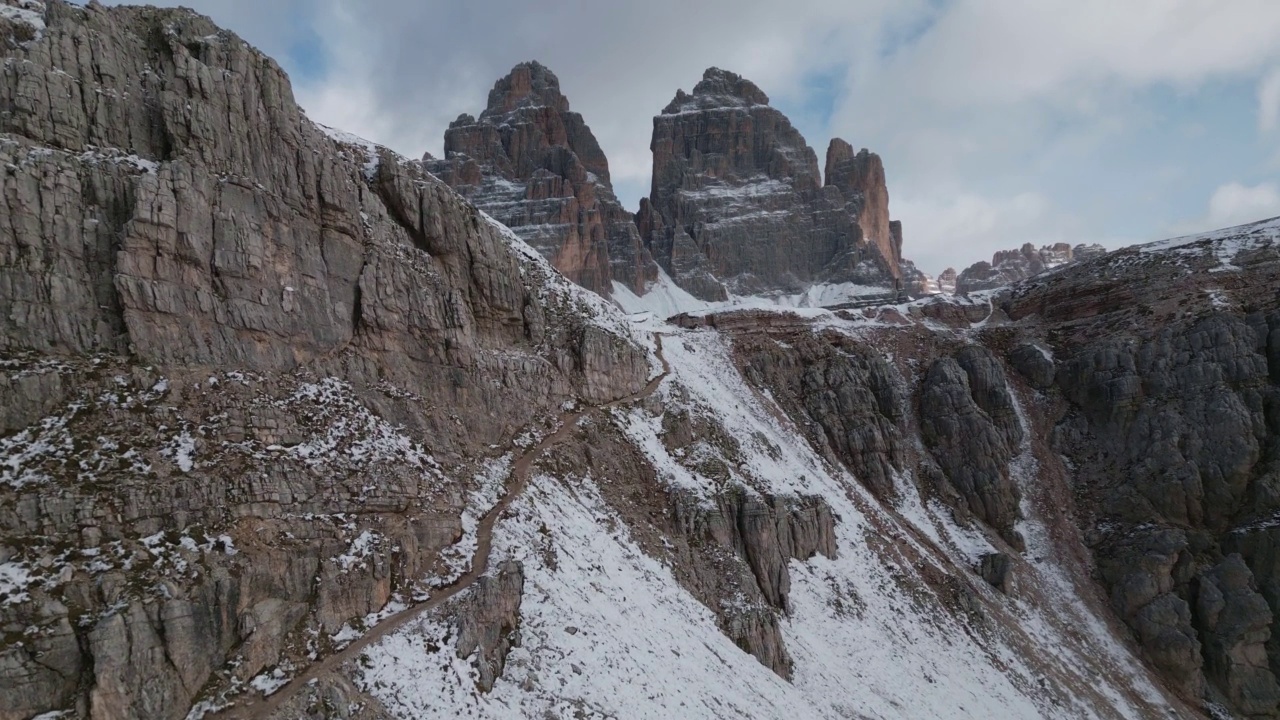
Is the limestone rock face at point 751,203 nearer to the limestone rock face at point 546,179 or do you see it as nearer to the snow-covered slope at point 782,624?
the limestone rock face at point 546,179

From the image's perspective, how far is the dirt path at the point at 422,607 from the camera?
58.2ft

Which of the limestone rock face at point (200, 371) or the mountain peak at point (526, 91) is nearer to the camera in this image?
the limestone rock face at point (200, 371)

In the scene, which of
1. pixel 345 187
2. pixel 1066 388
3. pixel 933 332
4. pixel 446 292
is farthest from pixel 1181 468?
pixel 345 187

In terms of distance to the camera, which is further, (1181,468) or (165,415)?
(1181,468)

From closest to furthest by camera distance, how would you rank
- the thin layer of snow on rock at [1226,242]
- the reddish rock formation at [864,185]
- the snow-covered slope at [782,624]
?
the snow-covered slope at [782,624], the thin layer of snow on rock at [1226,242], the reddish rock formation at [864,185]

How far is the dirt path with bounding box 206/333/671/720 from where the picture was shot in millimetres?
17734

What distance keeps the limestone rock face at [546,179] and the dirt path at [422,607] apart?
91028 millimetres

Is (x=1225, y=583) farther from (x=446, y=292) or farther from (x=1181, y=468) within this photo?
(x=446, y=292)

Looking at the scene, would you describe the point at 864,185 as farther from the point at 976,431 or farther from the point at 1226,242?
the point at 976,431

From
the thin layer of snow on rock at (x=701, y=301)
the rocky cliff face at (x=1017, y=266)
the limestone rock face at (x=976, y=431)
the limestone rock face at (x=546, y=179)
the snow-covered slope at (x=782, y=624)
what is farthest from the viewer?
the rocky cliff face at (x=1017, y=266)

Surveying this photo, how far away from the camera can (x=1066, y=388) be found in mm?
59750

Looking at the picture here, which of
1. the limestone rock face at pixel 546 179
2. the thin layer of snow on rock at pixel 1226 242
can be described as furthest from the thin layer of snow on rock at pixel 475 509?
the limestone rock face at pixel 546 179

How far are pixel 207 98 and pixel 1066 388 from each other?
2505 inches

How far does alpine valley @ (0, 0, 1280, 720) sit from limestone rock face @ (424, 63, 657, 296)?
6725 centimetres
